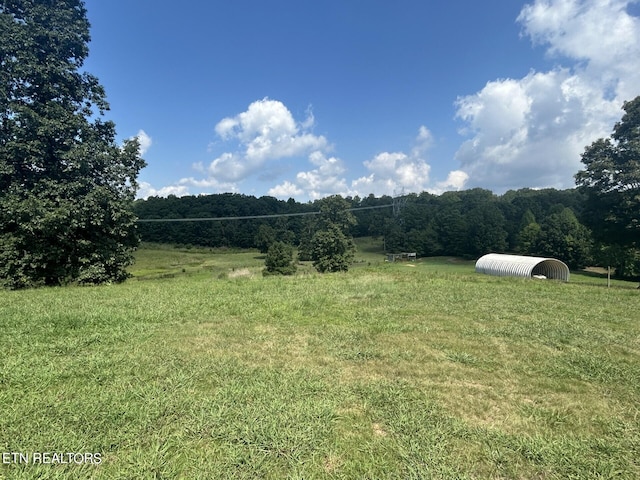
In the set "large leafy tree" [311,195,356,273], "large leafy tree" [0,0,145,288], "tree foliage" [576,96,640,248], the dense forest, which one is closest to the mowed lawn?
"large leafy tree" [0,0,145,288]

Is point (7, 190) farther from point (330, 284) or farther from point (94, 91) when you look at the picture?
point (330, 284)

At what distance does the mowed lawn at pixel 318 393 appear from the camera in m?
2.54

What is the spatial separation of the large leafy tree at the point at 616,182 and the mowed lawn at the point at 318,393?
27350mm

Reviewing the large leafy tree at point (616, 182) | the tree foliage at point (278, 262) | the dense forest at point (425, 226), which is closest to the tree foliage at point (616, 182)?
the large leafy tree at point (616, 182)

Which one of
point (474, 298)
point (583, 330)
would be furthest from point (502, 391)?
point (474, 298)

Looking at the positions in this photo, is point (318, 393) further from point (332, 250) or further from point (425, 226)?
point (425, 226)

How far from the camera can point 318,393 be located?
12.0 ft

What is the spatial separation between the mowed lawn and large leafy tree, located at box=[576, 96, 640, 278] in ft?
89.7

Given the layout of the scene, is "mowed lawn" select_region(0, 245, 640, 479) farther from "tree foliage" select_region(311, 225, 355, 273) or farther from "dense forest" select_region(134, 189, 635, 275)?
"dense forest" select_region(134, 189, 635, 275)

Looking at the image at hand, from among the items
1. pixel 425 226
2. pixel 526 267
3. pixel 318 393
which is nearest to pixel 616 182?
pixel 526 267

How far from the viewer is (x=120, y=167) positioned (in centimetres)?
1469

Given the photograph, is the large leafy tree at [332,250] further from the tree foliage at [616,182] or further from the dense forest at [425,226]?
the tree foliage at [616,182]

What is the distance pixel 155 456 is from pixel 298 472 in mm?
1115

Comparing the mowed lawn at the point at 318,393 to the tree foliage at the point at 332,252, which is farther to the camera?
the tree foliage at the point at 332,252
